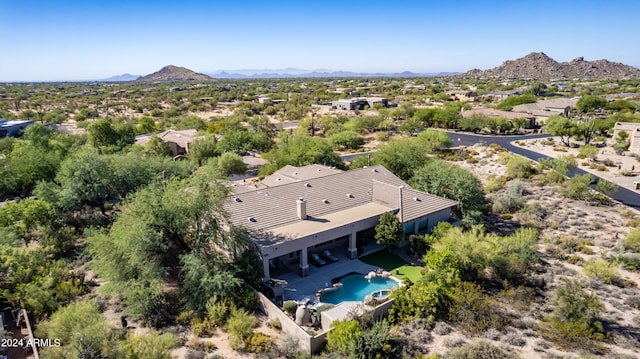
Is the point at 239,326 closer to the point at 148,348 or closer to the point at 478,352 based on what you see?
the point at 148,348

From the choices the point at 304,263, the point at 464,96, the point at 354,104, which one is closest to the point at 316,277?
the point at 304,263

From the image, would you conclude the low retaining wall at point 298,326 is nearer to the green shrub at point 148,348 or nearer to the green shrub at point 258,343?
the green shrub at point 258,343

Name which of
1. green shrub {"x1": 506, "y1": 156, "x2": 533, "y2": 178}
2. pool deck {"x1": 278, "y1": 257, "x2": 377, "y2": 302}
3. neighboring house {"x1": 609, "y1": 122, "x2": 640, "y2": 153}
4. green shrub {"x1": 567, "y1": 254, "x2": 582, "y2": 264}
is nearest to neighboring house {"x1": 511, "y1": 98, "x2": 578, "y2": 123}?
neighboring house {"x1": 609, "y1": 122, "x2": 640, "y2": 153}

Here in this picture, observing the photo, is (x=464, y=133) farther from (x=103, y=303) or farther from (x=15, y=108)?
(x=15, y=108)

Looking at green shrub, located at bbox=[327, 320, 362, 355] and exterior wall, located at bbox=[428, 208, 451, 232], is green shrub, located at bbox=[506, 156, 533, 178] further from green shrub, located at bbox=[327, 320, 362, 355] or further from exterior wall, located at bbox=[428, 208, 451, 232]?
green shrub, located at bbox=[327, 320, 362, 355]

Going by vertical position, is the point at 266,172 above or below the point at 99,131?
below

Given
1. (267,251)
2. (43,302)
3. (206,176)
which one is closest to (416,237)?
(267,251)

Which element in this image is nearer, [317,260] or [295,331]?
[295,331]
